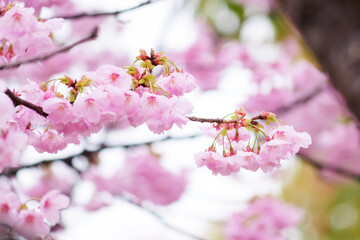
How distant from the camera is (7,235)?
91cm

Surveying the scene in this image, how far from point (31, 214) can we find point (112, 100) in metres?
0.43

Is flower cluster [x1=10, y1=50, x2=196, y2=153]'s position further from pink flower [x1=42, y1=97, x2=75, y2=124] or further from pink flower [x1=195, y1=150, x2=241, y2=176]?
pink flower [x1=195, y1=150, x2=241, y2=176]

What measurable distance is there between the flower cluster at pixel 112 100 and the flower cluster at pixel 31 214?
213mm

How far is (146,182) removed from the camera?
314 centimetres

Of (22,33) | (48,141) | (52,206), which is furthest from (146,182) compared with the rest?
(22,33)

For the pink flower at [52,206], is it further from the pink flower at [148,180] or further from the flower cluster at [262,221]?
the pink flower at [148,180]

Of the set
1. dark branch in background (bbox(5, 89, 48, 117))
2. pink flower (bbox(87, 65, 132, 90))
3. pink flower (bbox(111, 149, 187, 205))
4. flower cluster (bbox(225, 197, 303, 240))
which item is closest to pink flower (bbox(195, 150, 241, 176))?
pink flower (bbox(87, 65, 132, 90))

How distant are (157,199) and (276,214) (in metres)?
0.79

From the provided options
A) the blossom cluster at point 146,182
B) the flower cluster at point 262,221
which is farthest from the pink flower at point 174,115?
the blossom cluster at point 146,182

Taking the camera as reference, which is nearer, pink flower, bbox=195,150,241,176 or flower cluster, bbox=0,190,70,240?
pink flower, bbox=195,150,241,176

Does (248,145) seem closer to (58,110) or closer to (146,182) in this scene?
(58,110)

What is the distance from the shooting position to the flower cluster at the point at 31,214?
3.81ft

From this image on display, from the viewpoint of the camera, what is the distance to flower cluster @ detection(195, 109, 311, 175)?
102 centimetres

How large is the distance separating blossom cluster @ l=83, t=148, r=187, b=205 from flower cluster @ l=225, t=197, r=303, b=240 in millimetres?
519
